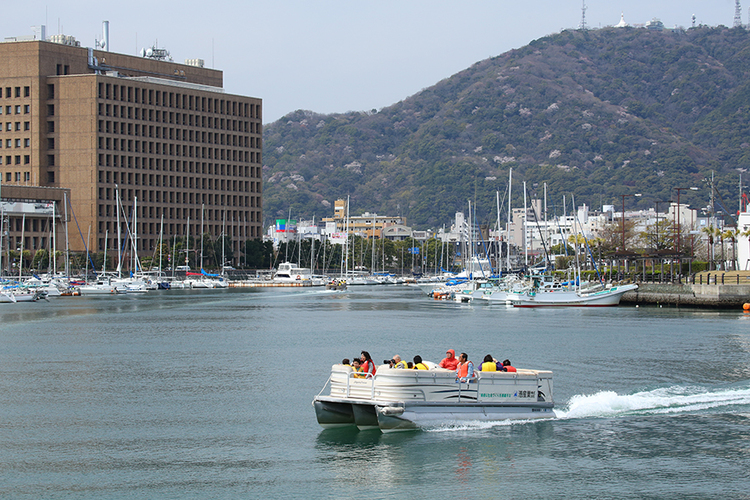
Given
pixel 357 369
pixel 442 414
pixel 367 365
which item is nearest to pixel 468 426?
pixel 442 414

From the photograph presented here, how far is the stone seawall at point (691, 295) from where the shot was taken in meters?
107

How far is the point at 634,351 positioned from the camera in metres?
65.6

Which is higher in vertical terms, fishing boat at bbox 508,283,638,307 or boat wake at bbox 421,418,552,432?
fishing boat at bbox 508,283,638,307

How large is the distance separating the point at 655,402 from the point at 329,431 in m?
16.7

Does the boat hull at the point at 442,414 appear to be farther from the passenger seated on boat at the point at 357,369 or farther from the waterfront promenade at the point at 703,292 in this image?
the waterfront promenade at the point at 703,292

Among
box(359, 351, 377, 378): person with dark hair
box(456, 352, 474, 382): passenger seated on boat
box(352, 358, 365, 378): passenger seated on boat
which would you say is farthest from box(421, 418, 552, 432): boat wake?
box(352, 358, 365, 378): passenger seated on boat

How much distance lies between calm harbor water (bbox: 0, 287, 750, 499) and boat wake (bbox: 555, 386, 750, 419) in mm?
117

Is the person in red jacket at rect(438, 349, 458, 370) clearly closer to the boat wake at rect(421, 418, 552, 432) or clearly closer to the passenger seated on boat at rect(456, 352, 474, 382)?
the passenger seated on boat at rect(456, 352, 474, 382)

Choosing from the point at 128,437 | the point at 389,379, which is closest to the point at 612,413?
the point at 389,379

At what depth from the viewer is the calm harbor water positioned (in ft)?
100

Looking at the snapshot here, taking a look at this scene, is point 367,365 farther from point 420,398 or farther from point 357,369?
point 420,398

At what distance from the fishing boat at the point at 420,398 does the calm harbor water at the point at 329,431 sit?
2.20 feet

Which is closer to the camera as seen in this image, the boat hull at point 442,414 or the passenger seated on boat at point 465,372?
the boat hull at point 442,414

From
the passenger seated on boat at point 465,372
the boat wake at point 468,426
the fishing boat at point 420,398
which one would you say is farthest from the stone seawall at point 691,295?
the passenger seated on boat at point 465,372
